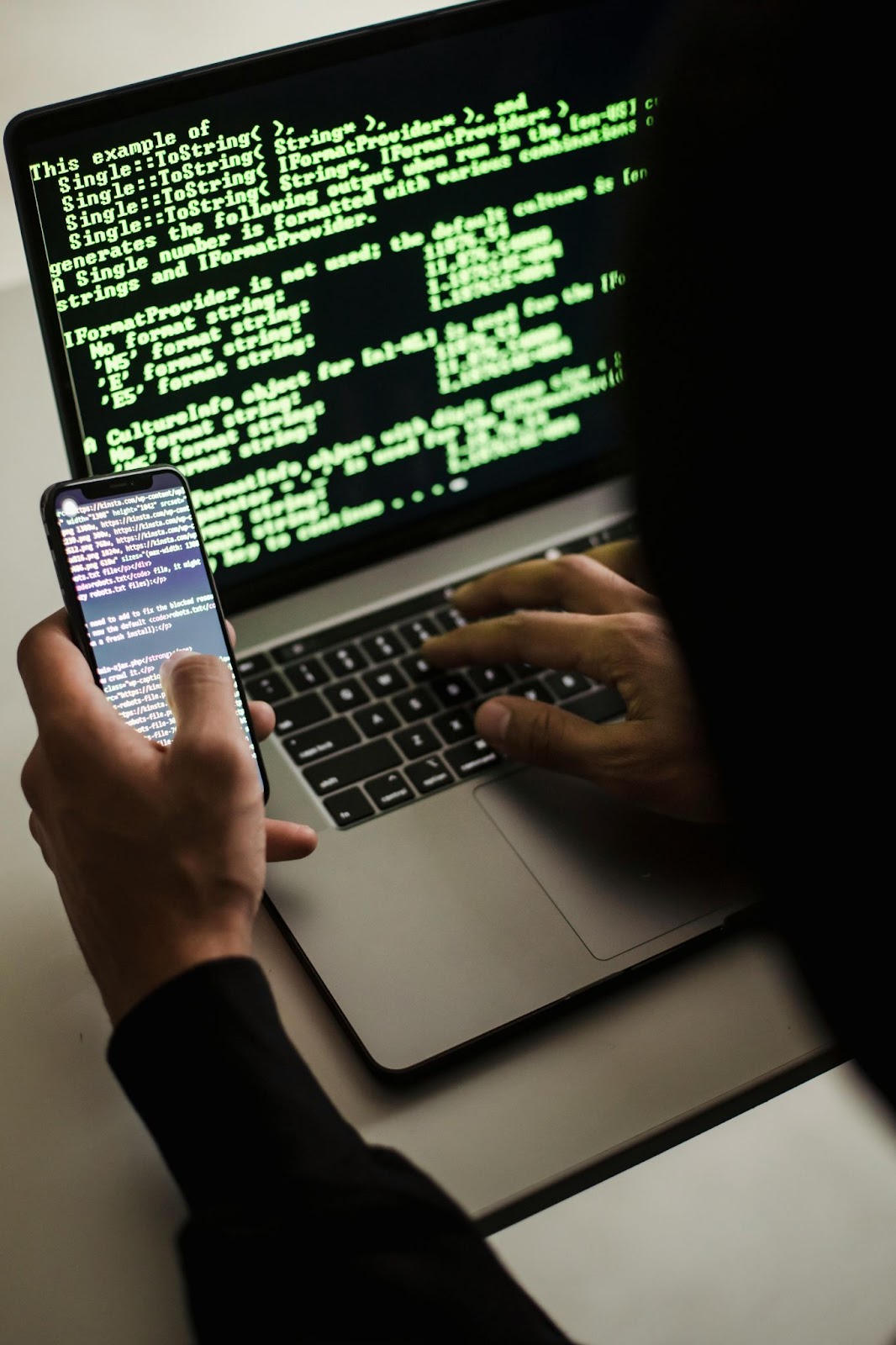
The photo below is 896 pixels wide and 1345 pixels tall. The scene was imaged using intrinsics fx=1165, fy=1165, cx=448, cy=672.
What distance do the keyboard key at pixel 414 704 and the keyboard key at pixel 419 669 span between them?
11 millimetres

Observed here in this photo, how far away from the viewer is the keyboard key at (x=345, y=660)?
70cm

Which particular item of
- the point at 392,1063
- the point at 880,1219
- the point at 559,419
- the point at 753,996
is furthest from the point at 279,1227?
the point at 559,419

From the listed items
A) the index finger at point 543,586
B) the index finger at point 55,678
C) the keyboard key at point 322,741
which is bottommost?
the keyboard key at point 322,741

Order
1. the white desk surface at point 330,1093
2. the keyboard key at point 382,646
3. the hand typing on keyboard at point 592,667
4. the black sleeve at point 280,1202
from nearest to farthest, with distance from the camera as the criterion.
Result: the black sleeve at point 280,1202 < the white desk surface at point 330,1093 < the hand typing on keyboard at point 592,667 < the keyboard key at point 382,646

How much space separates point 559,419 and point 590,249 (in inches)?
4.2

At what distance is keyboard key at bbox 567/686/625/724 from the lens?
2.23 ft

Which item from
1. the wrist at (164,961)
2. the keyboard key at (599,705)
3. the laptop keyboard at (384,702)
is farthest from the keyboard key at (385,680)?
the wrist at (164,961)

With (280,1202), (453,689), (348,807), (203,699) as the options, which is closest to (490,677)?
(453,689)

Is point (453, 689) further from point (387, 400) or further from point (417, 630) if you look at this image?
point (387, 400)

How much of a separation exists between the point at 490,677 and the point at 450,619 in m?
0.06

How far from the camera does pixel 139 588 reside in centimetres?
57

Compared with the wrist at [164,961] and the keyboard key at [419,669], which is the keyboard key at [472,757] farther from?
the wrist at [164,961]

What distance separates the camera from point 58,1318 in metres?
0.47

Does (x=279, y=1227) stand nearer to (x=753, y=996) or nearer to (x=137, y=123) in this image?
(x=753, y=996)
